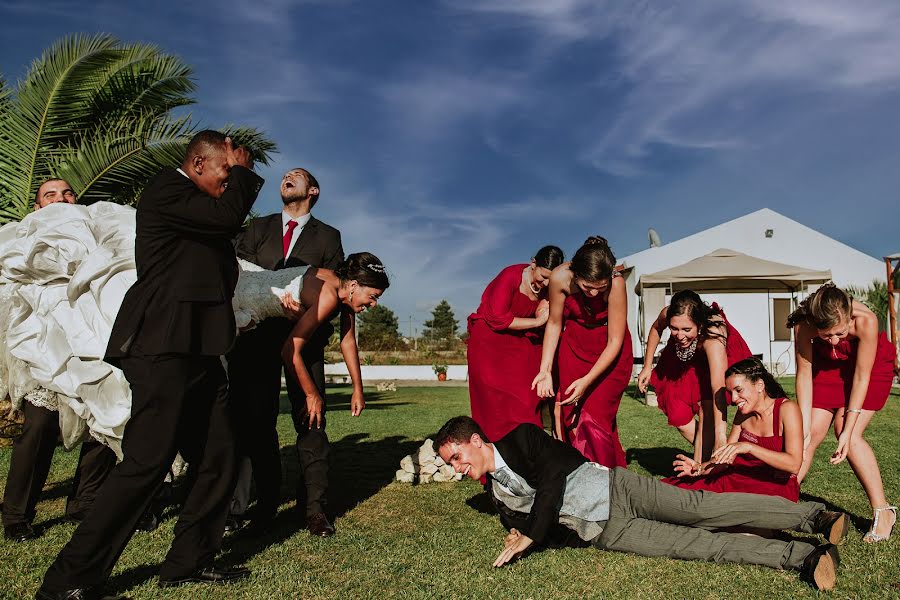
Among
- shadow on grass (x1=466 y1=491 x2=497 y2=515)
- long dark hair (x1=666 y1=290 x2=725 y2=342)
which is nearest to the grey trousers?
shadow on grass (x1=466 y1=491 x2=497 y2=515)

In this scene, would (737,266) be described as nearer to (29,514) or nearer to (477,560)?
(477,560)

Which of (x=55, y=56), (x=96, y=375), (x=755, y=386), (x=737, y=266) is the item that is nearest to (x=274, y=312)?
(x=96, y=375)

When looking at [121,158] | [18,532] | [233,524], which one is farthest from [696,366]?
[121,158]

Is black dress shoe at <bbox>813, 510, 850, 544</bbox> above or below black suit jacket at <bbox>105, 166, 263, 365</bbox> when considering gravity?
below

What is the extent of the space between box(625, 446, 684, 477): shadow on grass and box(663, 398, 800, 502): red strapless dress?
191cm

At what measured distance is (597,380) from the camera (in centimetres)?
523

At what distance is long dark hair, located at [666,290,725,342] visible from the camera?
506cm

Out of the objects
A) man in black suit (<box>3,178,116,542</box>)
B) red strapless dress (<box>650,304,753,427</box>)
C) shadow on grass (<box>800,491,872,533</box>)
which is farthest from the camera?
red strapless dress (<box>650,304,753,427</box>)

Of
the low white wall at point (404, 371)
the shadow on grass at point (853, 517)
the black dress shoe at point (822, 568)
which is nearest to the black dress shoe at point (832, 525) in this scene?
the black dress shoe at point (822, 568)

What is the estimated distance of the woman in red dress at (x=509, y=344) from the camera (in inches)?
208

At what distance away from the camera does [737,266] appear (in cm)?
1642

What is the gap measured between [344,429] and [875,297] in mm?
21016

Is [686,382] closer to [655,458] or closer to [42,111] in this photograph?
[655,458]

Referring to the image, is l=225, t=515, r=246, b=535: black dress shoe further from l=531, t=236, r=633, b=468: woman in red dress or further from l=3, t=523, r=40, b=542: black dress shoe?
l=531, t=236, r=633, b=468: woman in red dress
